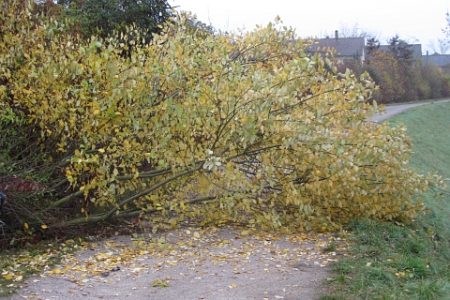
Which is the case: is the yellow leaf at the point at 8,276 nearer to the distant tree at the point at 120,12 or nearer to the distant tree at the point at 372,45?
the distant tree at the point at 120,12

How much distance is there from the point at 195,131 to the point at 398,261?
2.40 metres

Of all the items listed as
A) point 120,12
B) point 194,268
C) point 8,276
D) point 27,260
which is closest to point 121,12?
point 120,12

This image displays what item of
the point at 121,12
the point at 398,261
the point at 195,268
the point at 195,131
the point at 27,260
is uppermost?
the point at 121,12

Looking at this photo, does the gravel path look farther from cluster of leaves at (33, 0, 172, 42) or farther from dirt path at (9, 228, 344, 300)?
cluster of leaves at (33, 0, 172, 42)

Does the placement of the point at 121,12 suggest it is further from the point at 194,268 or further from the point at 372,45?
the point at 372,45

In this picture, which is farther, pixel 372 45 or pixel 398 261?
pixel 372 45

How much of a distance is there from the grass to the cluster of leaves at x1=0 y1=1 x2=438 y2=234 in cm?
49

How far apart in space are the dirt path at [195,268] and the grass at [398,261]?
0.79 feet

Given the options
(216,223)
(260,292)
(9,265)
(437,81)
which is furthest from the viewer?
(437,81)

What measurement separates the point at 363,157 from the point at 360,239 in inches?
35.3

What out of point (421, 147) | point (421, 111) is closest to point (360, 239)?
point (421, 147)

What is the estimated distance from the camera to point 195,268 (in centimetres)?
588

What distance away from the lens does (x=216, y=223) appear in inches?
296

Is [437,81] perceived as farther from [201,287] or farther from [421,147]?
[201,287]
